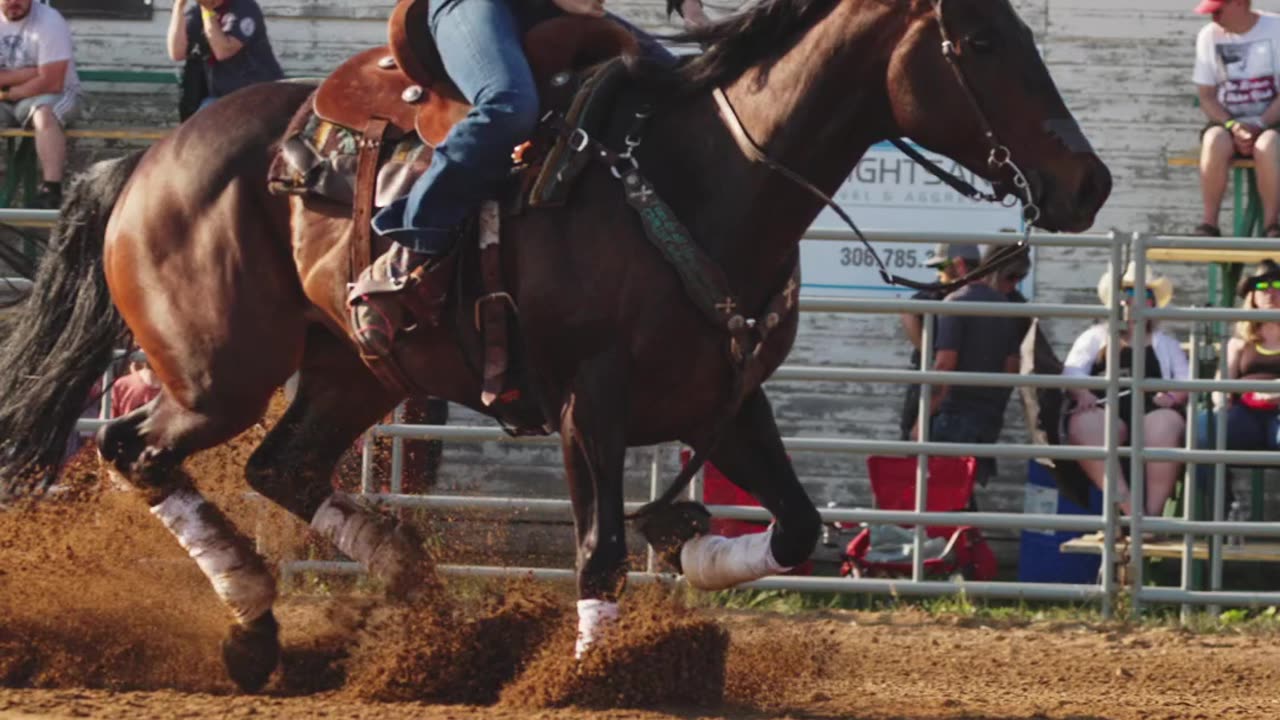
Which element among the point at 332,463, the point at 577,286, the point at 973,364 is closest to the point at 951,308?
the point at 973,364

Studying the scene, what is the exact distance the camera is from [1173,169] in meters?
11.0

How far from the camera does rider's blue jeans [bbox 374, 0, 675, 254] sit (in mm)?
5090

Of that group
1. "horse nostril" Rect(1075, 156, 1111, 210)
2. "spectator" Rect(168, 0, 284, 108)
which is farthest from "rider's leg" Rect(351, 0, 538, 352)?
"spectator" Rect(168, 0, 284, 108)

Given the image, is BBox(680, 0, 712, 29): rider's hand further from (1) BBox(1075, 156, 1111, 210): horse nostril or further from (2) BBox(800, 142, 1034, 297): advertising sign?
(2) BBox(800, 142, 1034, 297): advertising sign

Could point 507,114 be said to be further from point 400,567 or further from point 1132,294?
point 1132,294

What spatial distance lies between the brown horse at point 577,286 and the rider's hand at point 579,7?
1.22ft

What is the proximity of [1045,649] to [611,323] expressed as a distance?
9.11 ft

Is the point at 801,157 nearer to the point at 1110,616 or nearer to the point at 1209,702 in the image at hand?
the point at 1209,702

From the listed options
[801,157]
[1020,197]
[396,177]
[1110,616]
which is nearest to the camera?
[1020,197]

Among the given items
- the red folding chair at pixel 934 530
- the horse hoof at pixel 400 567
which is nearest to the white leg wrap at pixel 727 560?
the horse hoof at pixel 400 567

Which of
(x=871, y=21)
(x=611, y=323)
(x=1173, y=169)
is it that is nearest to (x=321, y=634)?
(x=611, y=323)

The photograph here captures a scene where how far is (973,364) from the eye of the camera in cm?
888

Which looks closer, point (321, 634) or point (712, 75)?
point (712, 75)

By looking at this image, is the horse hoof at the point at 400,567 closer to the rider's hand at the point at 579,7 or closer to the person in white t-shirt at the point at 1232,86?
the rider's hand at the point at 579,7
